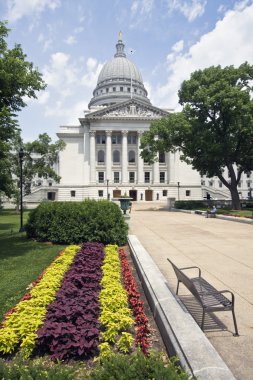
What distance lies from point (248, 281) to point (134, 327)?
366 cm

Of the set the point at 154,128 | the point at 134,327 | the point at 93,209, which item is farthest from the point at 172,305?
the point at 154,128

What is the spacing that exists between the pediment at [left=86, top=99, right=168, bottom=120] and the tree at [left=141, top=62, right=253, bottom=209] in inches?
1348

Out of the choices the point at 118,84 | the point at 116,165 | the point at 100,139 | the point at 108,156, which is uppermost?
the point at 118,84

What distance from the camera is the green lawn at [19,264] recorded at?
6.39 m

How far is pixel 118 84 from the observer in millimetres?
94062

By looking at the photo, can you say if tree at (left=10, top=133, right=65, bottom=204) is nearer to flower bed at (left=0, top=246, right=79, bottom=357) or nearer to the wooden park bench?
flower bed at (left=0, top=246, right=79, bottom=357)

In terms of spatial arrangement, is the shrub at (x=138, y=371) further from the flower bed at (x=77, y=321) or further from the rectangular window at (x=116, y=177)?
the rectangular window at (x=116, y=177)

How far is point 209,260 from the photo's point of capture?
9.19 metres

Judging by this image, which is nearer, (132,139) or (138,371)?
(138,371)

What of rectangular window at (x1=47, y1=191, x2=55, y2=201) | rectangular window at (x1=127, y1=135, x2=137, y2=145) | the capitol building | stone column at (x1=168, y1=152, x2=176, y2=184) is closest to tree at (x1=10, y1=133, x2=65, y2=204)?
the capitol building

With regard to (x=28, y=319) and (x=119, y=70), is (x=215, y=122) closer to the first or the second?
(x=28, y=319)

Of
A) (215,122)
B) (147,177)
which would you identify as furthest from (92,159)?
(215,122)

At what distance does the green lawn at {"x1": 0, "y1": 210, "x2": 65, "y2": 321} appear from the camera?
6392 millimetres

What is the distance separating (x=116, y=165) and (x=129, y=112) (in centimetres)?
1357
